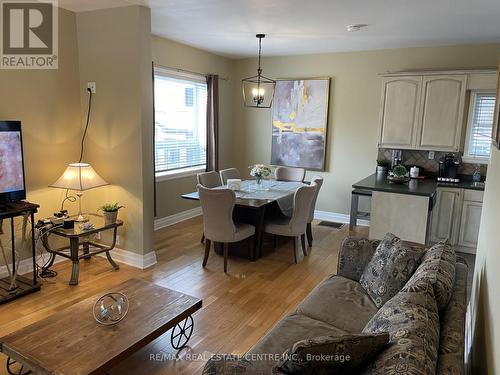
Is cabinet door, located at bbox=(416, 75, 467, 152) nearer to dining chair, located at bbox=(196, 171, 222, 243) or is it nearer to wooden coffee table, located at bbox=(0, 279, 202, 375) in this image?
dining chair, located at bbox=(196, 171, 222, 243)

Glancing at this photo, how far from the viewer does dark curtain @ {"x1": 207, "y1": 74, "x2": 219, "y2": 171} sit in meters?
6.04

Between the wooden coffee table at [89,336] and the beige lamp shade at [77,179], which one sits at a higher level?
the beige lamp shade at [77,179]

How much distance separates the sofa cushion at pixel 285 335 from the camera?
176 cm

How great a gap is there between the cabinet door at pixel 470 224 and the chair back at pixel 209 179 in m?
3.10

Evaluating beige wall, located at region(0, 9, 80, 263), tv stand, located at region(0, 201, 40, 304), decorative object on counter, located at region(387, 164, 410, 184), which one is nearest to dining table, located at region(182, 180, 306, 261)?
decorative object on counter, located at region(387, 164, 410, 184)

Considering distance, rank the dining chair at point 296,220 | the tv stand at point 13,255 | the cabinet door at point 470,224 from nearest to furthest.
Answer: the tv stand at point 13,255 < the dining chair at point 296,220 < the cabinet door at point 470,224

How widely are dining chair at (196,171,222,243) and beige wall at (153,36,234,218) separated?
34.7 inches

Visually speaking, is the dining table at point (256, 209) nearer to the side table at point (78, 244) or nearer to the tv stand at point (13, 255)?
the side table at point (78, 244)

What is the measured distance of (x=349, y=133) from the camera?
231 inches

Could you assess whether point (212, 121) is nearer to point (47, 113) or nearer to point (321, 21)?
point (321, 21)

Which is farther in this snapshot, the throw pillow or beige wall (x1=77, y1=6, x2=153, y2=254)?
beige wall (x1=77, y1=6, x2=153, y2=254)

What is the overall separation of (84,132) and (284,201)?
92.8 inches

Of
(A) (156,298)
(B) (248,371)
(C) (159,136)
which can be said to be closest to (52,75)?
(C) (159,136)

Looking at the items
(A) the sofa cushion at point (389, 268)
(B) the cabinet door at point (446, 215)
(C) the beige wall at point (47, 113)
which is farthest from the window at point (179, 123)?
(A) the sofa cushion at point (389, 268)
